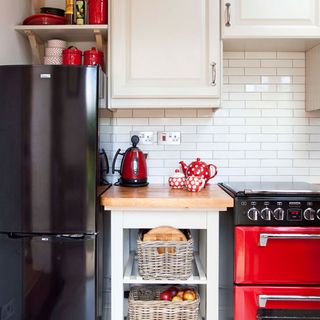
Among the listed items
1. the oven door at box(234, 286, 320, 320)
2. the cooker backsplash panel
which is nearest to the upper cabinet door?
the cooker backsplash panel

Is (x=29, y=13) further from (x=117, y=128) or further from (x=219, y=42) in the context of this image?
(x=219, y=42)

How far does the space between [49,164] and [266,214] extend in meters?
1.07

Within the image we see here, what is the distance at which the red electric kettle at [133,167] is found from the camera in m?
2.15

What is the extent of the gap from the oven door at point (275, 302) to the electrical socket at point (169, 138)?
100cm

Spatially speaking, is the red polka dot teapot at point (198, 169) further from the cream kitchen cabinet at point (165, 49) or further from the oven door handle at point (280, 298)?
the oven door handle at point (280, 298)

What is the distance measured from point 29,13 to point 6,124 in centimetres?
96

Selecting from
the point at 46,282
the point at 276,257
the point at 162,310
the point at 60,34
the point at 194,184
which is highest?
the point at 60,34

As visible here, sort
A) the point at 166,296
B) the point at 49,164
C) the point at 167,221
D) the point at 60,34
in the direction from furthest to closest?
the point at 60,34, the point at 166,296, the point at 167,221, the point at 49,164

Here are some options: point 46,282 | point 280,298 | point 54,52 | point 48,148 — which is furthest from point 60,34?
point 280,298

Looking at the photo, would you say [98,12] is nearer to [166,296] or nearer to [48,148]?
[48,148]

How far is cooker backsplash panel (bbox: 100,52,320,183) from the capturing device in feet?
7.62

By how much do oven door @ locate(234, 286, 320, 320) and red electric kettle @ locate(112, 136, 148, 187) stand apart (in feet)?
2.74

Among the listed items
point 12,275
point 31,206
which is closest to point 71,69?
point 31,206

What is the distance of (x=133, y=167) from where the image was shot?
2.15 meters
